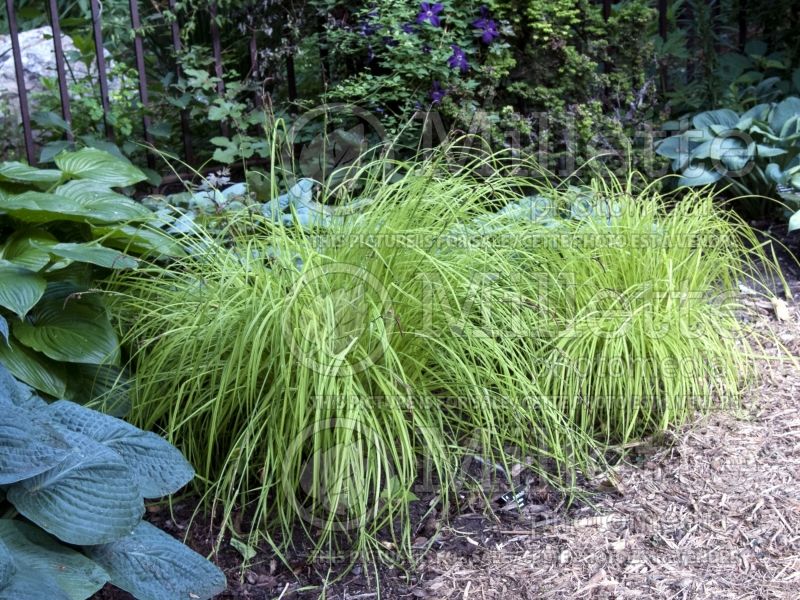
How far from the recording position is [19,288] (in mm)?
2316

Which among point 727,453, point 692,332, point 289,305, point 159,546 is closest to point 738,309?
point 692,332

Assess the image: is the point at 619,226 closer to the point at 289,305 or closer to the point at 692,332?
the point at 692,332

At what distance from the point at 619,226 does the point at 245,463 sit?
1.42m

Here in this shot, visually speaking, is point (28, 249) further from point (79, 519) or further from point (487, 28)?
point (487, 28)

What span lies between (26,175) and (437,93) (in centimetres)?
164

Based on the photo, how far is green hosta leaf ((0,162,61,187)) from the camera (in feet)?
8.92

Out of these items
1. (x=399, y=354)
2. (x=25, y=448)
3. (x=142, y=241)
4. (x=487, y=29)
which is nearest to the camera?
(x=25, y=448)

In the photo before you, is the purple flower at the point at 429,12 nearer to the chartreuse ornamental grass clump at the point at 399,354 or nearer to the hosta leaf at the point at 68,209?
the chartreuse ornamental grass clump at the point at 399,354

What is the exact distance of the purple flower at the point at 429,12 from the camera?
3.60m

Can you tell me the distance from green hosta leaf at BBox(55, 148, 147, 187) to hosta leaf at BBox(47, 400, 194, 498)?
117 centimetres

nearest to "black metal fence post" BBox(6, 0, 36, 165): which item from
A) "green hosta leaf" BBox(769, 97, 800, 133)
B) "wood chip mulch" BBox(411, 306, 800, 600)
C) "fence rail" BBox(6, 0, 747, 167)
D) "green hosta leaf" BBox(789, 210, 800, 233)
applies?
"fence rail" BBox(6, 0, 747, 167)

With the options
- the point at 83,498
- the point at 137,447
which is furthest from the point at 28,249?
the point at 83,498

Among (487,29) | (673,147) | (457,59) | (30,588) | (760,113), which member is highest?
(487,29)

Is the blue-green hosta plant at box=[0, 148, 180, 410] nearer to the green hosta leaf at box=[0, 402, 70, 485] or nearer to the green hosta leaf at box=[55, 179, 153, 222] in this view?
the green hosta leaf at box=[55, 179, 153, 222]
